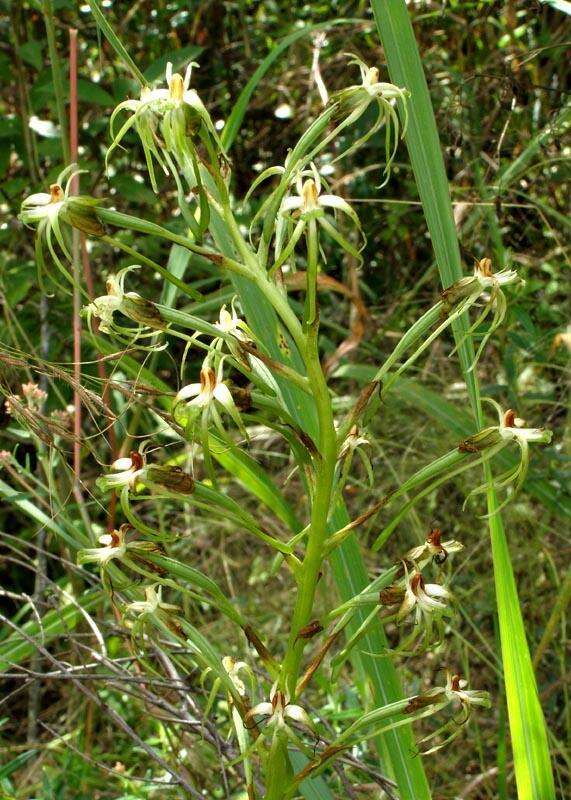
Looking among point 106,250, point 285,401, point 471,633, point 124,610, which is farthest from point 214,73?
point 124,610

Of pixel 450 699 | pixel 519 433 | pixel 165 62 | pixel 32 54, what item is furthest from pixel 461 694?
pixel 32 54

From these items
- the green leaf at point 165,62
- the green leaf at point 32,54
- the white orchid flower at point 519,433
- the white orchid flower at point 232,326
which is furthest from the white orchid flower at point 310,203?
the green leaf at point 32,54

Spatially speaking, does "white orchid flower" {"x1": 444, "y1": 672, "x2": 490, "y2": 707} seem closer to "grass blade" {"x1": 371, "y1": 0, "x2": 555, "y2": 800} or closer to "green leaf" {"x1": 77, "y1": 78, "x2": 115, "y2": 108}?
"grass blade" {"x1": 371, "y1": 0, "x2": 555, "y2": 800}

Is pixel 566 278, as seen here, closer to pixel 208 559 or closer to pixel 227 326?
pixel 208 559

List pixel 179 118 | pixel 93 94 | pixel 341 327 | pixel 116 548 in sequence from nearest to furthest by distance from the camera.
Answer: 1. pixel 179 118
2. pixel 116 548
3. pixel 93 94
4. pixel 341 327

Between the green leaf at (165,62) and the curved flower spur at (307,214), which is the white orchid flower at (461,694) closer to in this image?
the curved flower spur at (307,214)

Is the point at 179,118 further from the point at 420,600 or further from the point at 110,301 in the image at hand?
the point at 420,600

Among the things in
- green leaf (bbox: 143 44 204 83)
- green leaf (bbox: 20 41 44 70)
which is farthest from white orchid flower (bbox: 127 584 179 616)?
green leaf (bbox: 20 41 44 70)
